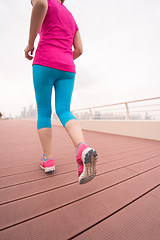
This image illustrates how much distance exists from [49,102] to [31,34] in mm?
421

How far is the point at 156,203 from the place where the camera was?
1.85 ft

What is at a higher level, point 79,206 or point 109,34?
point 109,34

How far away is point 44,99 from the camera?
83cm

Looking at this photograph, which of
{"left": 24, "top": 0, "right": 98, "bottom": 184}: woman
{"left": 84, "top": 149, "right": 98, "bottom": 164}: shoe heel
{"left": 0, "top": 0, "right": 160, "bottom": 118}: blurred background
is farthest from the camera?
{"left": 0, "top": 0, "right": 160, "bottom": 118}: blurred background

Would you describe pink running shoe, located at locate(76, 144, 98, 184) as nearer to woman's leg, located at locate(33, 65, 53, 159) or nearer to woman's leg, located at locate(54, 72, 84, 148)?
woman's leg, located at locate(54, 72, 84, 148)

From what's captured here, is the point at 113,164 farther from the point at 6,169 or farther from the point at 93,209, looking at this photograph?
the point at 6,169

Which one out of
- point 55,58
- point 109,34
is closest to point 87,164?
point 55,58

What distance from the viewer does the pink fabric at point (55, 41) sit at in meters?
0.72

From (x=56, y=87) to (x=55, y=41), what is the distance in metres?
0.28

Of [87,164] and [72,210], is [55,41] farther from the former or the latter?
[72,210]

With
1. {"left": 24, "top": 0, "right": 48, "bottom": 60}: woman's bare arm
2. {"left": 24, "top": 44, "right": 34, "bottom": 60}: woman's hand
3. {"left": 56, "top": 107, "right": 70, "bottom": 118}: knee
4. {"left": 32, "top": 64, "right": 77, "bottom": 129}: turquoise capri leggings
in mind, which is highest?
{"left": 24, "top": 0, "right": 48, "bottom": 60}: woman's bare arm

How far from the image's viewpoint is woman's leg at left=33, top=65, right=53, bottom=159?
0.74 meters

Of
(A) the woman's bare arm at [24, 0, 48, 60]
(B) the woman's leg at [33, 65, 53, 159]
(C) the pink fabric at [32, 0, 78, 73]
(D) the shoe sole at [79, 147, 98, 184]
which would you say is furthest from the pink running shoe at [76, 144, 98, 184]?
(A) the woman's bare arm at [24, 0, 48, 60]

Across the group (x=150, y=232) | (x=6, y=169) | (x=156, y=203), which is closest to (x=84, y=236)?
(x=150, y=232)
